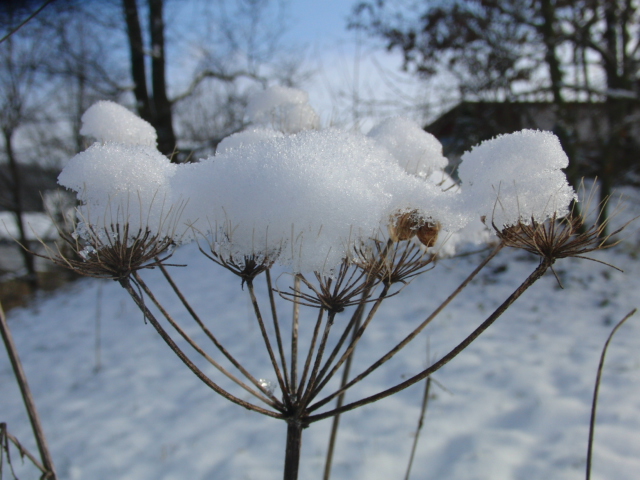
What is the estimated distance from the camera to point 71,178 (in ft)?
3.40

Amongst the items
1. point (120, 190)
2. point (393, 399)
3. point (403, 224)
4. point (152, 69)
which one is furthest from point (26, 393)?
point (152, 69)

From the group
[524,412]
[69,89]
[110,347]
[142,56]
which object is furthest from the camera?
[69,89]

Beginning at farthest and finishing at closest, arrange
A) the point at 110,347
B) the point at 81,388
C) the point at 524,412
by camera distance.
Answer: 1. the point at 110,347
2. the point at 81,388
3. the point at 524,412

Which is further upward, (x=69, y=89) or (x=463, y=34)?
(x=69, y=89)

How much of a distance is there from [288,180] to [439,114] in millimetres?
7562

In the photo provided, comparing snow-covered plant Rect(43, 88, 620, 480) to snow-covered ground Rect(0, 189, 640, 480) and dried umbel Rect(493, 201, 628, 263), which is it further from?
snow-covered ground Rect(0, 189, 640, 480)

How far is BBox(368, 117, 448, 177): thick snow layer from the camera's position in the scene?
4.34 feet

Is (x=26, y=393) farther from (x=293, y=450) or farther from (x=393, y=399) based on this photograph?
(x=393, y=399)

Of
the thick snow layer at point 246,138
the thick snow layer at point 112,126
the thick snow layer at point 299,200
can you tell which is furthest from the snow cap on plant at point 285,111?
the thick snow layer at point 299,200

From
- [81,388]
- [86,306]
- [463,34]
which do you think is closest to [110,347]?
[81,388]

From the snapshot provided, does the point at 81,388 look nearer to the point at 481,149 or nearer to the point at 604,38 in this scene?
the point at 481,149

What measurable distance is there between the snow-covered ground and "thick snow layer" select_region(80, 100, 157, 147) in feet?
8.05

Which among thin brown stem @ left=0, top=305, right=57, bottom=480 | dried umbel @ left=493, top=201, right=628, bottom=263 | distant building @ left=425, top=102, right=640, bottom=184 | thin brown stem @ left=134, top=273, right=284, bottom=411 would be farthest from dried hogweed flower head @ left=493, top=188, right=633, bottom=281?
distant building @ left=425, top=102, right=640, bottom=184

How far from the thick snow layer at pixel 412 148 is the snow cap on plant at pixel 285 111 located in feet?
1.13
